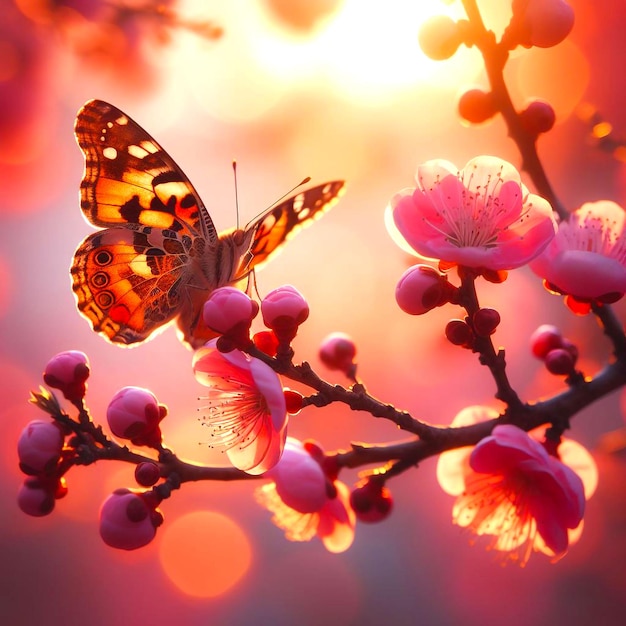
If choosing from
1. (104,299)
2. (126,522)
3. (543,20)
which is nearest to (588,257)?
(543,20)

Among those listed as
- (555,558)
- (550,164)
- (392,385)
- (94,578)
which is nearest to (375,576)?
(392,385)

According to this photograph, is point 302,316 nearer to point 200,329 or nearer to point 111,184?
point 200,329

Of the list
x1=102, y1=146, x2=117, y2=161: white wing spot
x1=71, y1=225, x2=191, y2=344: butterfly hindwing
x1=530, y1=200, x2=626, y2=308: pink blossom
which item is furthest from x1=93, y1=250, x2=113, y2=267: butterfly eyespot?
x1=530, y1=200, x2=626, y2=308: pink blossom

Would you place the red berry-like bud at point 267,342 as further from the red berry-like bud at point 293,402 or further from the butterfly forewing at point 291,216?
the butterfly forewing at point 291,216

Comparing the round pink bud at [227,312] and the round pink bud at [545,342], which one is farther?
the round pink bud at [545,342]

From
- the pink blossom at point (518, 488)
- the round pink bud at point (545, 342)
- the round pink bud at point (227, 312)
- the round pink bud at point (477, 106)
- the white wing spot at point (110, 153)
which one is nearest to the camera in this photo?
the round pink bud at point (227, 312)

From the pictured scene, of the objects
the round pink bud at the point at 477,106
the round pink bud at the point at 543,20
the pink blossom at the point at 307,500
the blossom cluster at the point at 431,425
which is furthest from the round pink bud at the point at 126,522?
the round pink bud at the point at 543,20
